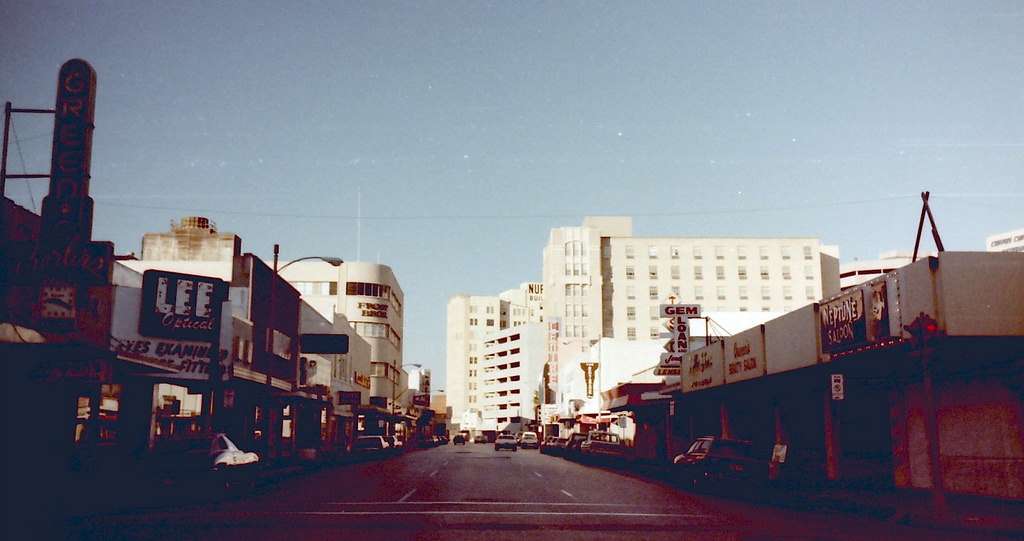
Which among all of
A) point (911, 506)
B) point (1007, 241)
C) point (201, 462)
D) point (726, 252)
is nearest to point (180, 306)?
A: point (201, 462)

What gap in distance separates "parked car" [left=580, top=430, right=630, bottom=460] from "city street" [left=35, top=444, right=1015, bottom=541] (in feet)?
59.9

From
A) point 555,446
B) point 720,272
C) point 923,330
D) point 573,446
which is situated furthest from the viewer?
point 720,272

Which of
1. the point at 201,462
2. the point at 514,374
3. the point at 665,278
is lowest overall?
the point at 201,462

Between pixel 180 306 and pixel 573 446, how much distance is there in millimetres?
28921

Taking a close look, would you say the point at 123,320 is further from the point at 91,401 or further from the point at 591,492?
the point at 591,492

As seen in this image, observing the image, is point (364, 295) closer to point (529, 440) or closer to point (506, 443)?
point (529, 440)

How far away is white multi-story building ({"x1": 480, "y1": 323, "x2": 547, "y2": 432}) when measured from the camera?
175m

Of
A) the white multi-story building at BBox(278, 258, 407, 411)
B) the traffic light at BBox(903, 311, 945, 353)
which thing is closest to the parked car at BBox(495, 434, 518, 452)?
the white multi-story building at BBox(278, 258, 407, 411)

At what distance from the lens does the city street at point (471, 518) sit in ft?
44.9

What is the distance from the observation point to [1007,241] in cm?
7975

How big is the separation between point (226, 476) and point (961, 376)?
61.6ft

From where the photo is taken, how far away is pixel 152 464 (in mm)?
19578

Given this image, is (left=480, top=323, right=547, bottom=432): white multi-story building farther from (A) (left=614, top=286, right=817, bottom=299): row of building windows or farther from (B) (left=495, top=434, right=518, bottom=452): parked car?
(B) (left=495, top=434, right=518, bottom=452): parked car

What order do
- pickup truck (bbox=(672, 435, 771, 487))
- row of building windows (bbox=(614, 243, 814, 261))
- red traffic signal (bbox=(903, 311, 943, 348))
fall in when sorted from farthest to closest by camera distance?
row of building windows (bbox=(614, 243, 814, 261)) → pickup truck (bbox=(672, 435, 771, 487)) → red traffic signal (bbox=(903, 311, 943, 348))
